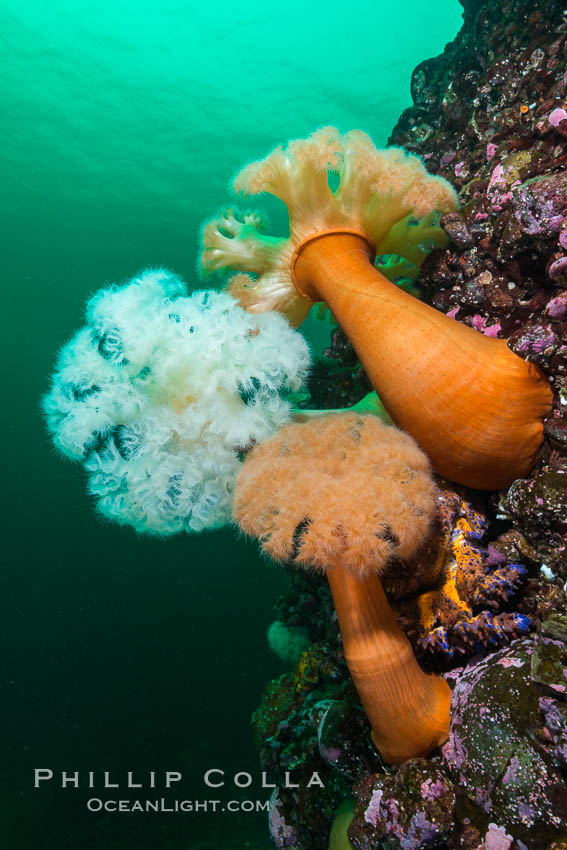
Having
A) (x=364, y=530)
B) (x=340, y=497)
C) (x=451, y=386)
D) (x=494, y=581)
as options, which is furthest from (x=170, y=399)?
(x=494, y=581)

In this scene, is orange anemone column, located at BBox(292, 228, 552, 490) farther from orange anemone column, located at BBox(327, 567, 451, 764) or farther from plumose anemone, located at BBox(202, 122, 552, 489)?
orange anemone column, located at BBox(327, 567, 451, 764)

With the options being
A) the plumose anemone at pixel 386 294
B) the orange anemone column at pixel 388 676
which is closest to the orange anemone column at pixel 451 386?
the plumose anemone at pixel 386 294

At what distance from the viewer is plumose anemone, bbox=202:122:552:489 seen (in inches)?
94.3

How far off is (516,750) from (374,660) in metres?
0.73

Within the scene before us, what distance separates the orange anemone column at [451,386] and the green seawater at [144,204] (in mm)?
13718

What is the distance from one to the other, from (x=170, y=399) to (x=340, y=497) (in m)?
1.34

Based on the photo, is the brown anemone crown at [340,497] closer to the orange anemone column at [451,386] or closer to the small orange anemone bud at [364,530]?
the small orange anemone bud at [364,530]

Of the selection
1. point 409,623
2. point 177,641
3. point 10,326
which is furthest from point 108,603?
point 409,623

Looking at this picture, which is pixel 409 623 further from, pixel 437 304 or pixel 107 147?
pixel 107 147

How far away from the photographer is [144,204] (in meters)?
30.5

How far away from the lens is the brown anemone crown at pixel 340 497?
7.16 feet

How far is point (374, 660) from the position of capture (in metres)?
2.42

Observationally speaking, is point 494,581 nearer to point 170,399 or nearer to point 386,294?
point 386,294

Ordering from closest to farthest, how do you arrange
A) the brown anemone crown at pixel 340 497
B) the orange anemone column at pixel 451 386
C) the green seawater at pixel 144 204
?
the brown anemone crown at pixel 340 497 < the orange anemone column at pixel 451 386 < the green seawater at pixel 144 204
